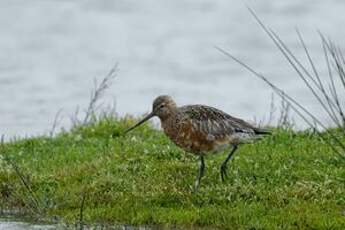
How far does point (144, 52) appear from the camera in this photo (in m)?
27.5

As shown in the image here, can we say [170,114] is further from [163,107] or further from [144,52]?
[144,52]

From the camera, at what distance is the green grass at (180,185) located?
12867mm

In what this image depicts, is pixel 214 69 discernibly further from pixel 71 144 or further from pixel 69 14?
pixel 71 144

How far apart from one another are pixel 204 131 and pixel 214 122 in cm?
20

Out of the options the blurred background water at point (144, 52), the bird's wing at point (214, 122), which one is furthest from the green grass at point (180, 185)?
the blurred background water at point (144, 52)

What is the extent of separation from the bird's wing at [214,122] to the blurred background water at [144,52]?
723 centimetres

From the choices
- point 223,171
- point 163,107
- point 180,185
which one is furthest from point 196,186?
point 163,107

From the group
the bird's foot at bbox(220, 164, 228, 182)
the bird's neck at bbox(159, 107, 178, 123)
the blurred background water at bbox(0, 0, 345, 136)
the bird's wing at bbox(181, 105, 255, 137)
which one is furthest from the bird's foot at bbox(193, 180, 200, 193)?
the blurred background water at bbox(0, 0, 345, 136)

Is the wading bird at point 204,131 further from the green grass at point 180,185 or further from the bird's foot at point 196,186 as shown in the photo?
the green grass at point 180,185

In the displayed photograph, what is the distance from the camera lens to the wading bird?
13992mm

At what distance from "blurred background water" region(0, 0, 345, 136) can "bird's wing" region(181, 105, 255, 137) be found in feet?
23.7

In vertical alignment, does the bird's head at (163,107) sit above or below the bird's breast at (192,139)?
above

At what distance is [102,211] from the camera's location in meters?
13.2

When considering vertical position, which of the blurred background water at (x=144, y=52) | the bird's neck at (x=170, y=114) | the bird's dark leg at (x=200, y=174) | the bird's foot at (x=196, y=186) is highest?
the blurred background water at (x=144, y=52)
